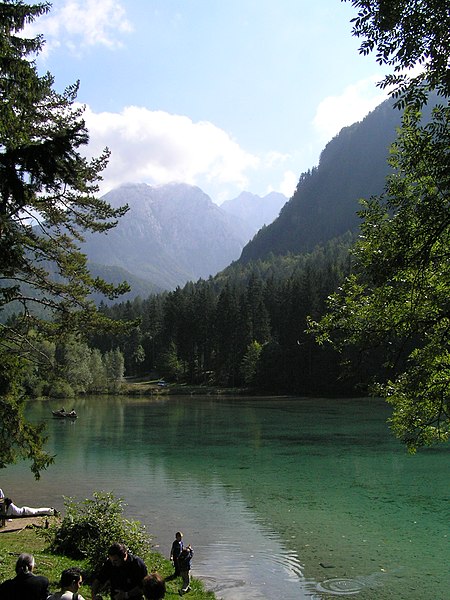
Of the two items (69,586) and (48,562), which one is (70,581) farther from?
(48,562)

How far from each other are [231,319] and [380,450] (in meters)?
87.4

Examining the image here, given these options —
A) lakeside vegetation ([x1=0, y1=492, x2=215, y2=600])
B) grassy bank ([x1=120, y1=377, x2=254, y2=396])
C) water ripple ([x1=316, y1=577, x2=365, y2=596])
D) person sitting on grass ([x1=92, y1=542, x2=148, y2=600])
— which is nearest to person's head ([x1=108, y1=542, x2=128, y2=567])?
person sitting on grass ([x1=92, y1=542, x2=148, y2=600])

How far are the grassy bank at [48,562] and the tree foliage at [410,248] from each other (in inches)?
309

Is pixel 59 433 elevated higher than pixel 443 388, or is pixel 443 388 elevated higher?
pixel 443 388

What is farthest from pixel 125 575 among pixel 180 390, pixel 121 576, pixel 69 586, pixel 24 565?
pixel 180 390

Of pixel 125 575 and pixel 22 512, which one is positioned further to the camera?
pixel 22 512

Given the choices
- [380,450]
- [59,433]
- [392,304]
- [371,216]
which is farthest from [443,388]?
[59,433]

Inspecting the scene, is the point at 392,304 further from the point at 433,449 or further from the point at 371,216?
the point at 433,449

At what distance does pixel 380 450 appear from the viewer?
4094 cm

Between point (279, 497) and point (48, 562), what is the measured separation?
1527 centimetres

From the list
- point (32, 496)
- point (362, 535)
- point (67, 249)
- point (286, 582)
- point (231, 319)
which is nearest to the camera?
point (286, 582)

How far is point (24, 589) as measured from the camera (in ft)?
23.6

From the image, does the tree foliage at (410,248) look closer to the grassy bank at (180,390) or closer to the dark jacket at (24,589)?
the dark jacket at (24,589)

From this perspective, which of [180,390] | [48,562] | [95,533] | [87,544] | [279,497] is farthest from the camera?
[180,390]
